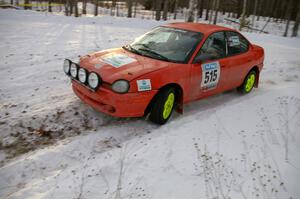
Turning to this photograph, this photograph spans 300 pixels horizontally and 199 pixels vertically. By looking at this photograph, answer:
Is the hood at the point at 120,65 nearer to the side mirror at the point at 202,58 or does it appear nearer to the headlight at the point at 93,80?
the headlight at the point at 93,80

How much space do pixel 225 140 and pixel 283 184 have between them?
1.06m

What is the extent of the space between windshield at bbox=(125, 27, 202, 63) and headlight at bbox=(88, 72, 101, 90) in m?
1.05

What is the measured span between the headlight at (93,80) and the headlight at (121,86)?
0.28m

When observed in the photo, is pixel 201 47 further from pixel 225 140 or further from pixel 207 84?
pixel 225 140

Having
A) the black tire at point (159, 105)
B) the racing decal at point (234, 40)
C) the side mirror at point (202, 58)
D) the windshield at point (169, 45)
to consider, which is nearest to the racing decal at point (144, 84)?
the black tire at point (159, 105)

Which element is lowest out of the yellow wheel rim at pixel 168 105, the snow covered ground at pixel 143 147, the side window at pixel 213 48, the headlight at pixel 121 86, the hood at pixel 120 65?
the snow covered ground at pixel 143 147

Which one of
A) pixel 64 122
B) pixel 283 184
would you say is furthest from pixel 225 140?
pixel 64 122

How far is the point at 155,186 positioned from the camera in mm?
3125

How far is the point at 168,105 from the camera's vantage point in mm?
4465

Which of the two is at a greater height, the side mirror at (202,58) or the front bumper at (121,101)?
the side mirror at (202,58)

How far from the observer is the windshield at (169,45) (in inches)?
184

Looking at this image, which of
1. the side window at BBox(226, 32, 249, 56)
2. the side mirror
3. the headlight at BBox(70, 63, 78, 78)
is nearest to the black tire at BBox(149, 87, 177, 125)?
the side mirror

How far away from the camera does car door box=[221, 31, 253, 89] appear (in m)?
5.43

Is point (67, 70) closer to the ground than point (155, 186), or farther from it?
farther from it
